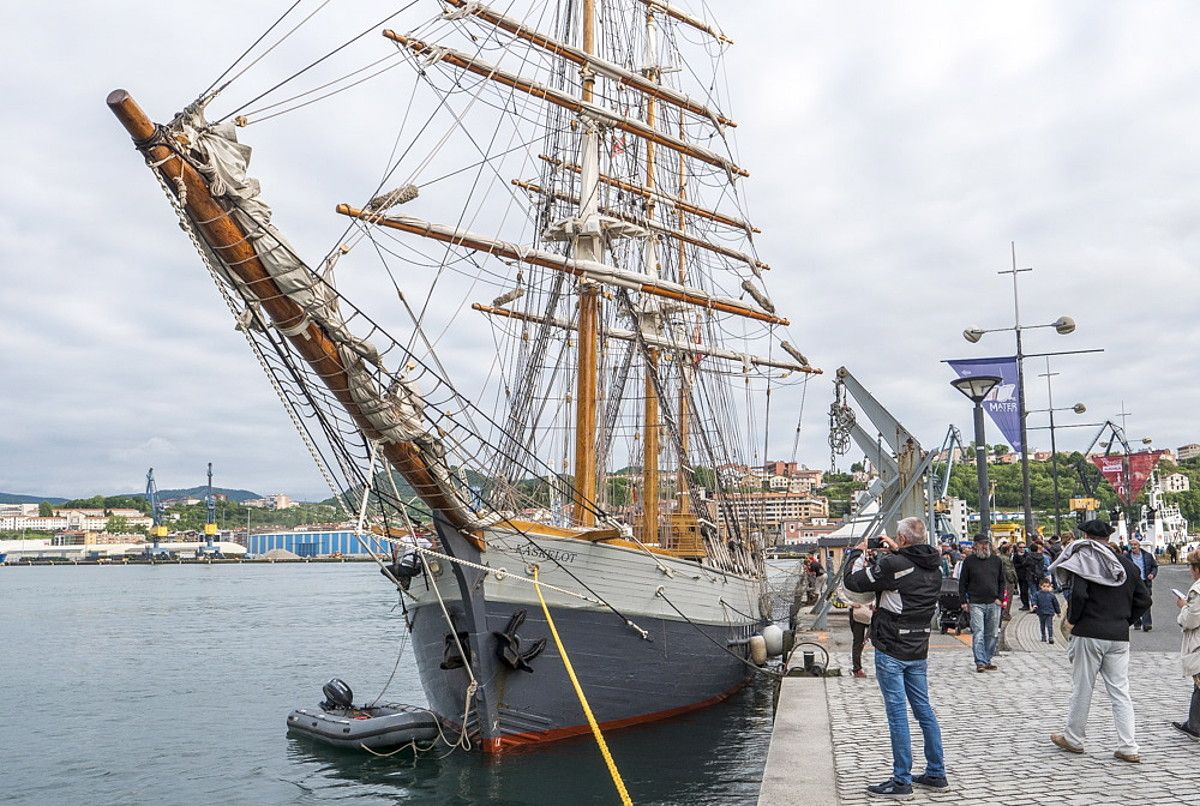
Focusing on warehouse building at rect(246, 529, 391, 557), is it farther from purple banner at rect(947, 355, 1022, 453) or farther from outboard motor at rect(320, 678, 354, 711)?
purple banner at rect(947, 355, 1022, 453)

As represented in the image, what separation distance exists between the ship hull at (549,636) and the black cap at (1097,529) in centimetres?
692

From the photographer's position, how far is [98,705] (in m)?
20.4

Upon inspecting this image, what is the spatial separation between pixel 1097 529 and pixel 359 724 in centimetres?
1003

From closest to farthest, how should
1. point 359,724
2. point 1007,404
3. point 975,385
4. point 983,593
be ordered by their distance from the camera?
point 983,593 → point 975,385 → point 359,724 → point 1007,404

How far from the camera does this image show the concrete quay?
618 cm

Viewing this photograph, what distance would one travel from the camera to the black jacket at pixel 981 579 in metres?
11.3

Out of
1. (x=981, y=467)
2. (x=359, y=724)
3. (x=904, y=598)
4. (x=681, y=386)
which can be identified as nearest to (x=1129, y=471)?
(x=681, y=386)

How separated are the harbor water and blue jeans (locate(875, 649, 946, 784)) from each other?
5147 millimetres

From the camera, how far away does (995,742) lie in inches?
Result: 304

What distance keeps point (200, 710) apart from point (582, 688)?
10317mm

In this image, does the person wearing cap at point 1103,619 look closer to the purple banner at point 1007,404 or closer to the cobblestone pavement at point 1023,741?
the cobblestone pavement at point 1023,741

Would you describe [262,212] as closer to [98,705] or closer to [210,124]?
[210,124]

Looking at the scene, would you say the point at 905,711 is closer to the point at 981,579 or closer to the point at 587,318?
the point at 981,579

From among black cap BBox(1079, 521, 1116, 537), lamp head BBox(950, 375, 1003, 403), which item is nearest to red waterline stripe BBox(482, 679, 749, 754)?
lamp head BBox(950, 375, 1003, 403)
